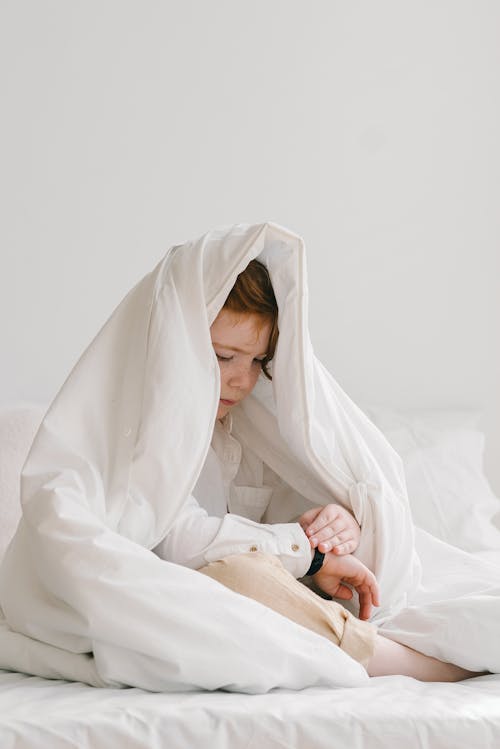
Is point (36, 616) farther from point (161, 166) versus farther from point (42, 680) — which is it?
point (161, 166)

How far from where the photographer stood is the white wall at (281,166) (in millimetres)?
2637

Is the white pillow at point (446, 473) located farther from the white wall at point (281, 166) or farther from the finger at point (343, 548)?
the finger at point (343, 548)

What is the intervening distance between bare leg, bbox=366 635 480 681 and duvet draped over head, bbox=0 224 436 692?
0.10m

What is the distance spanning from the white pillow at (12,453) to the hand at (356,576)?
→ 2.00ft

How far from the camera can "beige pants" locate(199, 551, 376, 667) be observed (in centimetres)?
139

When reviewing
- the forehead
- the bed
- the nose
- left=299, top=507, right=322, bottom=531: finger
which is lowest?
the bed

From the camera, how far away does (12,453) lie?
6.84ft

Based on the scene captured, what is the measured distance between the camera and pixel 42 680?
1.33 metres

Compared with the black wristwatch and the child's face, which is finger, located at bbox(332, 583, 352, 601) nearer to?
the black wristwatch

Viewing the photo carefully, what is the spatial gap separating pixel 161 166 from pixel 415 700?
1.79 meters

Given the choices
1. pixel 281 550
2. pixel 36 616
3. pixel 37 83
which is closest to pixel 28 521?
pixel 36 616

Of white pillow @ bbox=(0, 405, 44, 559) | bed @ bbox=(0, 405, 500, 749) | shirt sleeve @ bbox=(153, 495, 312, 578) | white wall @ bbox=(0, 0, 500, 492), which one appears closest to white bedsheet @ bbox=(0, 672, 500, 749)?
bed @ bbox=(0, 405, 500, 749)

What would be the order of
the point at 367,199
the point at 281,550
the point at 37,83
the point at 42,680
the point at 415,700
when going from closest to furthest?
the point at 415,700
the point at 42,680
the point at 281,550
the point at 37,83
the point at 367,199

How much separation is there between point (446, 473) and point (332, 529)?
952 millimetres
